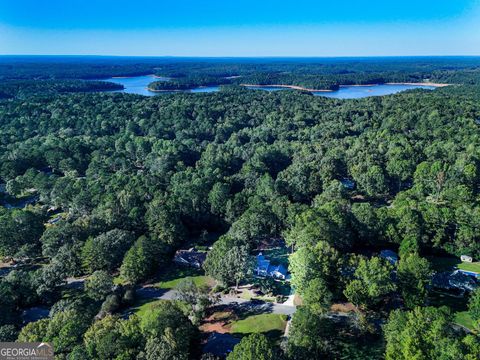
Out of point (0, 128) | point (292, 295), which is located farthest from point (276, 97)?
point (292, 295)

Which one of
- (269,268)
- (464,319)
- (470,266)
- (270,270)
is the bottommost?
(464,319)

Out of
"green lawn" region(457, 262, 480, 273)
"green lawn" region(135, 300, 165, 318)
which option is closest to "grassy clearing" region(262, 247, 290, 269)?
"green lawn" region(135, 300, 165, 318)

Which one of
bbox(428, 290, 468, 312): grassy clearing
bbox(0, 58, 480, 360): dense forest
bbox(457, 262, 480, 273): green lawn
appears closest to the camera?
bbox(0, 58, 480, 360): dense forest

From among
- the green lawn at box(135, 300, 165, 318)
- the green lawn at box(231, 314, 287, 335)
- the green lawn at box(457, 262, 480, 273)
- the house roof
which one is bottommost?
the green lawn at box(135, 300, 165, 318)

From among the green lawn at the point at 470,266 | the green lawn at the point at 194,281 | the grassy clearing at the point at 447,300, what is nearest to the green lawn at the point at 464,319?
the grassy clearing at the point at 447,300

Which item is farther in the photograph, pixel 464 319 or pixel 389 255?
pixel 389 255

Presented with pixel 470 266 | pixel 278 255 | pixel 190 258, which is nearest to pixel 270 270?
pixel 278 255

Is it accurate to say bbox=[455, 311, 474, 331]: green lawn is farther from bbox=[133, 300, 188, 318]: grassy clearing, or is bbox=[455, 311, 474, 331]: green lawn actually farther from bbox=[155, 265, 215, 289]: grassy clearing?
bbox=[133, 300, 188, 318]: grassy clearing

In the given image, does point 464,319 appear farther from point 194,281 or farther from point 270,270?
point 194,281
